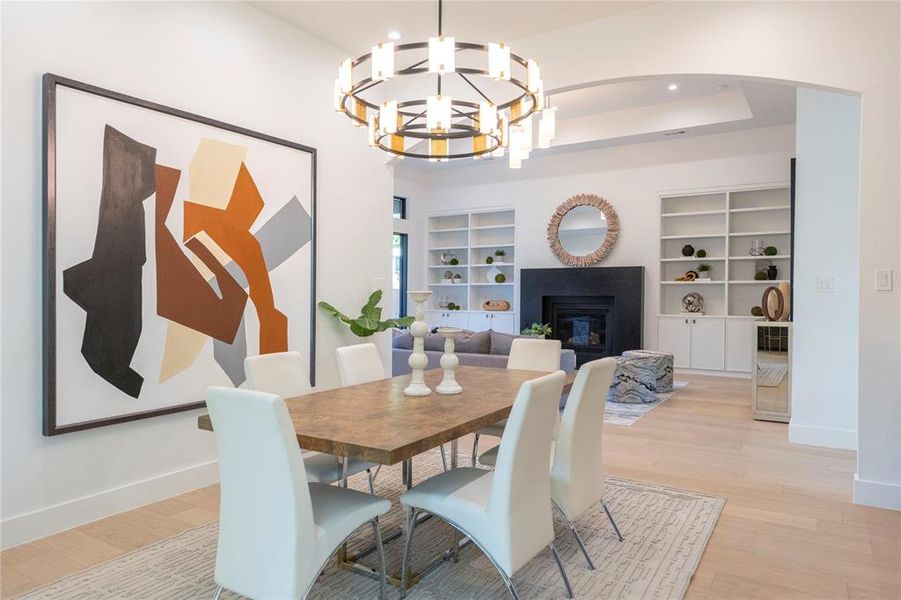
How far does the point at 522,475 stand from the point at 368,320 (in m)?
2.71

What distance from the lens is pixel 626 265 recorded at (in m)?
8.09

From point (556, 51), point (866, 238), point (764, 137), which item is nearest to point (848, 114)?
point (866, 238)

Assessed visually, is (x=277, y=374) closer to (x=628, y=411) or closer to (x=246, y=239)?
(x=246, y=239)

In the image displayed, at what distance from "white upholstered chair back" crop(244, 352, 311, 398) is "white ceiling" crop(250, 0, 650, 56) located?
2.38m

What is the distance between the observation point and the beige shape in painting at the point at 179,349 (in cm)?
320

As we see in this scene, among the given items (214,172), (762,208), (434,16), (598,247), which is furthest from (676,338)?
(214,172)

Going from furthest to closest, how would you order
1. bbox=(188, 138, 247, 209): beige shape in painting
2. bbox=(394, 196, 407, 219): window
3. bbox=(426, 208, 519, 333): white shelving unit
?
bbox=(394, 196, 407, 219): window → bbox=(426, 208, 519, 333): white shelving unit → bbox=(188, 138, 247, 209): beige shape in painting

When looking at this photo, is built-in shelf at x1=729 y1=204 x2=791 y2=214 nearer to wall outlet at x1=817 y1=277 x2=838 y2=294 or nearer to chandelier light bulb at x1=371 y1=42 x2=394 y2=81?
wall outlet at x1=817 y1=277 x2=838 y2=294

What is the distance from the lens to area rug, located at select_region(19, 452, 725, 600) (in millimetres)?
2205

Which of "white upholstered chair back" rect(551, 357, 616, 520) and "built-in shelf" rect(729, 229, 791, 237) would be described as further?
"built-in shelf" rect(729, 229, 791, 237)

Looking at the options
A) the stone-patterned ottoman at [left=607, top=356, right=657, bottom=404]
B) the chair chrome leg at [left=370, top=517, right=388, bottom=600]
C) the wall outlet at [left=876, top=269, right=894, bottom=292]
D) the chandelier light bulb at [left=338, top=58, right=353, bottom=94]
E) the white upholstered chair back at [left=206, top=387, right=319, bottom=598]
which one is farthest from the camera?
the stone-patterned ottoman at [left=607, top=356, right=657, bottom=404]

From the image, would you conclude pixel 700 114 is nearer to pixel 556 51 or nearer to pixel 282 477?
pixel 556 51

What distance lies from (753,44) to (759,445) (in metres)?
2.84

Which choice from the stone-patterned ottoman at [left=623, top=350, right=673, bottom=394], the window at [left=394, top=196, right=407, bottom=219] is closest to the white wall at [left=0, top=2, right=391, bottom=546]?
the stone-patterned ottoman at [left=623, top=350, right=673, bottom=394]
